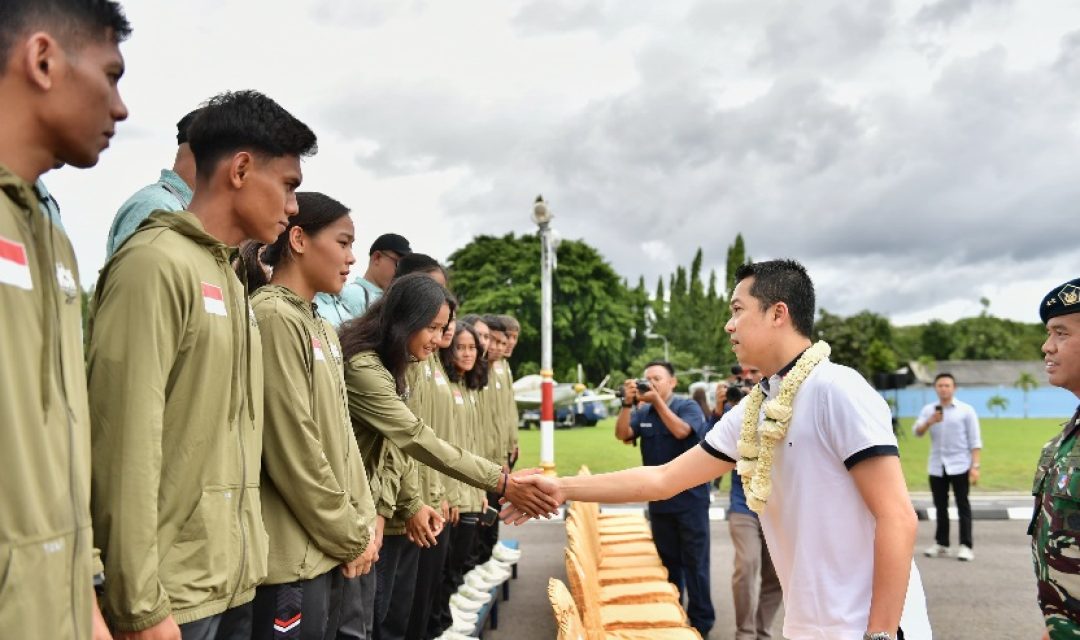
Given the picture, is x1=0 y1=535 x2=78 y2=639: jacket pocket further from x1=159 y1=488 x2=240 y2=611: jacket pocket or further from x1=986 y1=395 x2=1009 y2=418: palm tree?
x1=986 y1=395 x2=1009 y2=418: palm tree

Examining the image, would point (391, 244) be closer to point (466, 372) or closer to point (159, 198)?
point (466, 372)

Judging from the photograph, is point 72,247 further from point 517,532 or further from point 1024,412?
point 1024,412

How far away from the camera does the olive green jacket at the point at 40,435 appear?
51.3 inches

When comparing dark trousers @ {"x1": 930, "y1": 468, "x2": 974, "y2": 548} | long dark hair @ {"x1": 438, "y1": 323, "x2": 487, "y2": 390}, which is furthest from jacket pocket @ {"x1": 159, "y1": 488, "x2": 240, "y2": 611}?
dark trousers @ {"x1": 930, "y1": 468, "x2": 974, "y2": 548}

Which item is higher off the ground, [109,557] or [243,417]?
[243,417]

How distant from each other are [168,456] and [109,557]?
27 centimetres

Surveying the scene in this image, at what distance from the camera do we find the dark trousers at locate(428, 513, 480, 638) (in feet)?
17.9

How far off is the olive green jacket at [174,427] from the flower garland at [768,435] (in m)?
1.41

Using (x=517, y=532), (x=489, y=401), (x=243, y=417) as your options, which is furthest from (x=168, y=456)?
(x=517, y=532)

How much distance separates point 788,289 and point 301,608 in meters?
1.74

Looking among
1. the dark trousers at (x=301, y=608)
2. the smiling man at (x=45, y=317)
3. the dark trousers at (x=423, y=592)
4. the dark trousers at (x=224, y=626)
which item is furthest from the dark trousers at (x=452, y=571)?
the smiling man at (x=45, y=317)

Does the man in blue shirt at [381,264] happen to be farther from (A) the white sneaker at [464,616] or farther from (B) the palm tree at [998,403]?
(B) the palm tree at [998,403]

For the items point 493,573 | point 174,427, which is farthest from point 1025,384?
point 174,427

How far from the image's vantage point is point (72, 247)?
157 cm
